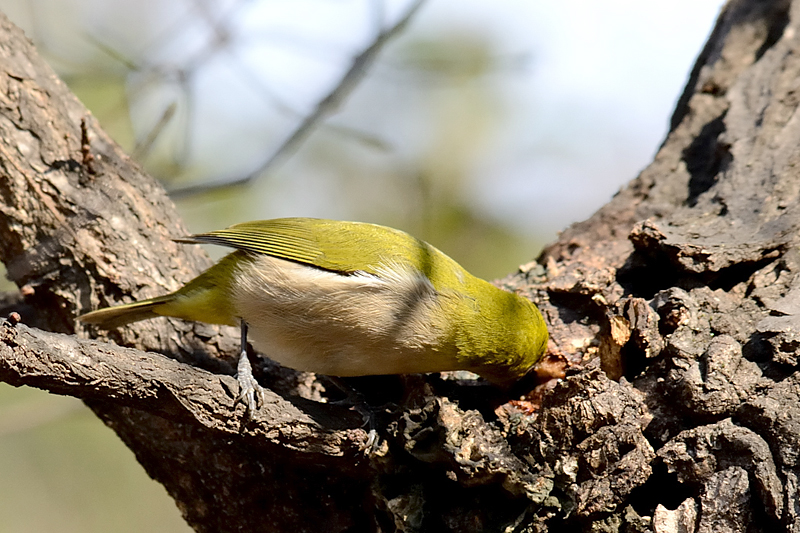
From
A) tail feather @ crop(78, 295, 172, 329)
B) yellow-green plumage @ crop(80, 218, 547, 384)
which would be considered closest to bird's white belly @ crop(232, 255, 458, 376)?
yellow-green plumage @ crop(80, 218, 547, 384)

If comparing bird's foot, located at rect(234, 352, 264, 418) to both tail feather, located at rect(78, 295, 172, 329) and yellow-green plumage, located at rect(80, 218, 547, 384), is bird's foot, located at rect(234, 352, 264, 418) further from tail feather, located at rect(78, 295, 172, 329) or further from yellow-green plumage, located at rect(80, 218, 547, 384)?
tail feather, located at rect(78, 295, 172, 329)

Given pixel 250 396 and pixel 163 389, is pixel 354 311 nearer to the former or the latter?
pixel 250 396

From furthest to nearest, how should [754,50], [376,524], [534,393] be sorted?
[754,50] < [534,393] < [376,524]

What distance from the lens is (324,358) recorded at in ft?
11.0

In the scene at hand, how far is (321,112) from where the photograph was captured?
14.7ft

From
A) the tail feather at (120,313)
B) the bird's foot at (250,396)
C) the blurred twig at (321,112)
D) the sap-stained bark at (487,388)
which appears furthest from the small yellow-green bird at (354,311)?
the blurred twig at (321,112)

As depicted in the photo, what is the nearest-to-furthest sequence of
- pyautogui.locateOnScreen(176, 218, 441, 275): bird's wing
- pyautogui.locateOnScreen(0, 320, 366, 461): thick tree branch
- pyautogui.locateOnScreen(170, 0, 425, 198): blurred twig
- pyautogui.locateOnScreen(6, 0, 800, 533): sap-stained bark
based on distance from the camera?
pyautogui.locateOnScreen(0, 320, 366, 461): thick tree branch → pyautogui.locateOnScreen(6, 0, 800, 533): sap-stained bark → pyautogui.locateOnScreen(176, 218, 441, 275): bird's wing → pyautogui.locateOnScreen(170, 0, 425, 198): blurred twig

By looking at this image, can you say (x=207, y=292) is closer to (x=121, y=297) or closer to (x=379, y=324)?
(x=121, y=297)

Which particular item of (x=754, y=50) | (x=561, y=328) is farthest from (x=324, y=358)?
(x=754, y=50)

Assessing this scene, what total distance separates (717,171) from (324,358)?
2.73 metres

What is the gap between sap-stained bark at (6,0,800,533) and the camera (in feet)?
8.13

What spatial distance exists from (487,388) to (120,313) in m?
1.90

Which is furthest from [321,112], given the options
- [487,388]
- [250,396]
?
[250,396]

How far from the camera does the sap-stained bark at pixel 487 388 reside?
2479 millimetres
